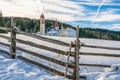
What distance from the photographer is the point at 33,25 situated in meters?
92.7

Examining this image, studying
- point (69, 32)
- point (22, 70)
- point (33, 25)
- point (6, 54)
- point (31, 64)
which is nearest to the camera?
point (22, 70)

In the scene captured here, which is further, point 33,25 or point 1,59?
point 33,25

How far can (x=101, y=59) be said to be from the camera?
14703 millimetres

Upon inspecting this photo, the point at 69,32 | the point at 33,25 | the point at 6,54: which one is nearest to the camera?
the point at 6,54

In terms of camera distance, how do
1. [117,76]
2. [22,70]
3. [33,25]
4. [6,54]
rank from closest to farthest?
1. [117,76]
2. [22,70]
3. [6,54]
4. [33,25]

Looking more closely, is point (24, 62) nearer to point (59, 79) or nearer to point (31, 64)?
point (31, 64)

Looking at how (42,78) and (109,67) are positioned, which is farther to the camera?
(109,67)

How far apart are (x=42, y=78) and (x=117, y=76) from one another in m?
2.36

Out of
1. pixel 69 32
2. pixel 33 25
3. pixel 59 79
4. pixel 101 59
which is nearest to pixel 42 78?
pixel 59 79

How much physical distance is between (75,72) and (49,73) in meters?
1.09

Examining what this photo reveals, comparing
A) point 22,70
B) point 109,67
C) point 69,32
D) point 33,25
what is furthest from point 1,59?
point 33,25

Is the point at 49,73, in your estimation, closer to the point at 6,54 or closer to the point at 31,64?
the point at 31,64

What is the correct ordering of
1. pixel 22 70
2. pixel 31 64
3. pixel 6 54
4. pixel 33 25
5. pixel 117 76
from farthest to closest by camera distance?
pixel 33 25
pixel 6 54
pixel 31 64
pixel 22 70
pixel 117 76

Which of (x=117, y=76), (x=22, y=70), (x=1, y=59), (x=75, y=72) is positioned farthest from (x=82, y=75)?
(x=1, y=59)
